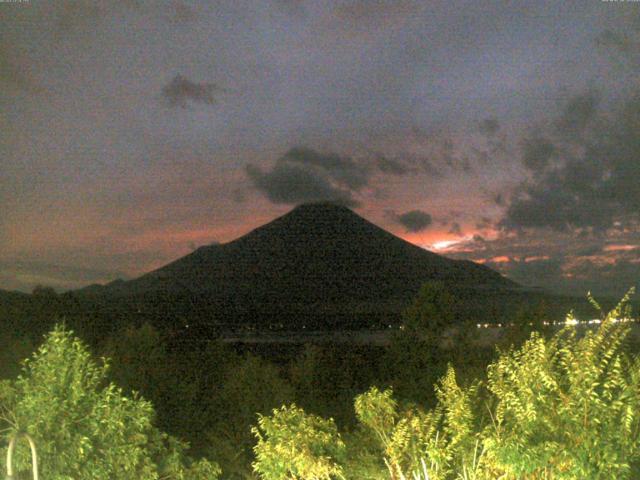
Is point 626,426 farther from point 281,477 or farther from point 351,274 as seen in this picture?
point 351,274

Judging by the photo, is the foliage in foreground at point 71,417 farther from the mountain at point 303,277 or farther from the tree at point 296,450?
the mountain at point 303,277

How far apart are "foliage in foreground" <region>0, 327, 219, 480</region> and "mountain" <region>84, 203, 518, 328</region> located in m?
123

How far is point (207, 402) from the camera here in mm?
51781

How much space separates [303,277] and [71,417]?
161m

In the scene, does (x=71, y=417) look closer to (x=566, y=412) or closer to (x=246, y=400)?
(x=566, y=412)

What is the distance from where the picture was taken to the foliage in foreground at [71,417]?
868cm

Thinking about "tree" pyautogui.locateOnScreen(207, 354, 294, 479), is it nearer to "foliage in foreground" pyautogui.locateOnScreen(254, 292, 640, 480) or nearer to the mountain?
"foliage in foreground" pyautogui.locateOnScreen(254, 292, 640, 480)

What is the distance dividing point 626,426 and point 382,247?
7171 inches

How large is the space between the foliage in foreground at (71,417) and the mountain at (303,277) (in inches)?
4844

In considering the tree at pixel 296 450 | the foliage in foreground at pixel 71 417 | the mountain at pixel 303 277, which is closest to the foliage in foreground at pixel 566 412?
the tree at pixel 296 450

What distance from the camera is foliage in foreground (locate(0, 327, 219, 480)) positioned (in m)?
8.68

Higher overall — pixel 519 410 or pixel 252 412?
pixel 519 410

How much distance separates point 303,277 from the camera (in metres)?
170

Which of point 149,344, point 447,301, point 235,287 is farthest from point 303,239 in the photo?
point 149,344
